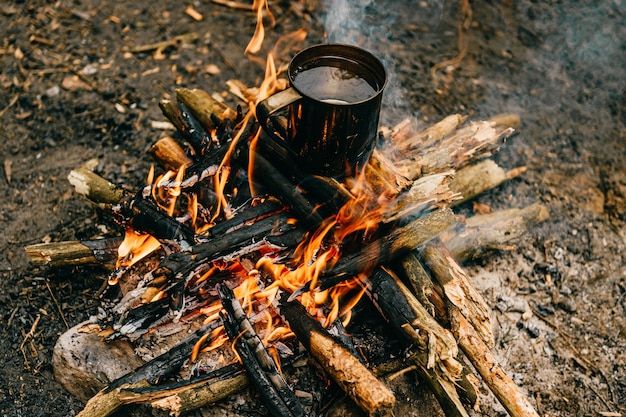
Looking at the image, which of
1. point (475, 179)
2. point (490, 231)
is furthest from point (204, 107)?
point (490, 231)

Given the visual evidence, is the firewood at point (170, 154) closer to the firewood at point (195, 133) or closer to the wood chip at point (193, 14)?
the firewood at point (195, 133)

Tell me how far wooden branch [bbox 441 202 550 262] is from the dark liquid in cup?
3.67ft

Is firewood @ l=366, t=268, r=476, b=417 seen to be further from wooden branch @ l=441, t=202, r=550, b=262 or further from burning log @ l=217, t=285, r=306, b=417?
wooden branch @ l=441, t=202, r=550, b=262

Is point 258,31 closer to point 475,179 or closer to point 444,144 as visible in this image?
point 444,144

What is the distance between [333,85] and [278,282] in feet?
3.27

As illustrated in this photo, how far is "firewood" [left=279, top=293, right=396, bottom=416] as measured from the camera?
7.04 feet

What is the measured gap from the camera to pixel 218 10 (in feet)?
16.4

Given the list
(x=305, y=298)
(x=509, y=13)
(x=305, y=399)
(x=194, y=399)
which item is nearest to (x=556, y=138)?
(x=509, y=13)

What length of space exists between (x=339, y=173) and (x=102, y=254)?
1.42 m

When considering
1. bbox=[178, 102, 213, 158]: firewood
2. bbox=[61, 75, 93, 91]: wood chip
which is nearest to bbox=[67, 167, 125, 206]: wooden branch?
bbox=[178, 102, 213, 158]: firewood

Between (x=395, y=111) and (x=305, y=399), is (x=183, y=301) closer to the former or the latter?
(x=305, y=399)

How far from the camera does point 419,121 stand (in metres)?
4.16

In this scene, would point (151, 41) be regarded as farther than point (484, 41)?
No

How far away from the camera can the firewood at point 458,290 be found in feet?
8.57
